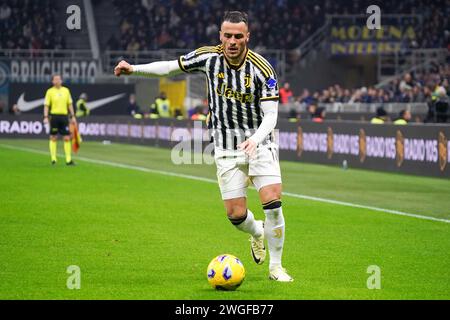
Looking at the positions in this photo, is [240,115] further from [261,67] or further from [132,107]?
[132,107]

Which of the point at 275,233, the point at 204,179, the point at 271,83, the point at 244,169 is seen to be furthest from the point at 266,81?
the point at 204,179

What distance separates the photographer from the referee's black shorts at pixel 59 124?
26688 millimetres

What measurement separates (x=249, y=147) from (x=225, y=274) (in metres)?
1.12

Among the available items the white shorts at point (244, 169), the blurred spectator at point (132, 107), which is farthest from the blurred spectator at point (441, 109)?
the white shorts at point (244, 169)

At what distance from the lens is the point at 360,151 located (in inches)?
1041

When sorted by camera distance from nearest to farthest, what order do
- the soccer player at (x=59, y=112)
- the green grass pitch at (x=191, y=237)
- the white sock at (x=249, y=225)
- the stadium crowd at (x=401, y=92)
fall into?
the green grass pitch at (x=191, y=237) < the white sock at (x=249, y=225) < the soccer player at (x=59, y=112) < the stadium crowd at (x=401, y=92)

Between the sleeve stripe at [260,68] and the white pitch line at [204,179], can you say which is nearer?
the sleeve stripe at [260,68]

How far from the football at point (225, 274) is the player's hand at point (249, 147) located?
0.96 metres

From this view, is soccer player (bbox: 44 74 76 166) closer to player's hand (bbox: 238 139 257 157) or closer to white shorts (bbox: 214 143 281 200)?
white shorts (bbox: 214 143 281 200)

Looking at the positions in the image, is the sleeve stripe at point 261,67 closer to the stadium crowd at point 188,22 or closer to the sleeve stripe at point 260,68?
the sleeve stripe at point 260,68

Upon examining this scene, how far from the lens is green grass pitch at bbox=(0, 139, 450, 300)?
953 cm

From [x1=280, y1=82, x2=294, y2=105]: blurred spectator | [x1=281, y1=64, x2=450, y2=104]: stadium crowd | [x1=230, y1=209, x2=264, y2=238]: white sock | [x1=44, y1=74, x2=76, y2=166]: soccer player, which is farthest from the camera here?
[x1=280, y1=82, x2=294, y2=105]: blurred spectator

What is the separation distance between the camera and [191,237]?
13297 millimetres

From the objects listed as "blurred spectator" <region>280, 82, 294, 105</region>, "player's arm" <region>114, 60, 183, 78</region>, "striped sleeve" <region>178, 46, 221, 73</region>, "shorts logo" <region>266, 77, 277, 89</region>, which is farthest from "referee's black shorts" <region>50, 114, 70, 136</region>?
"shorts logo" <region>266, 77, 277, 89</region>
